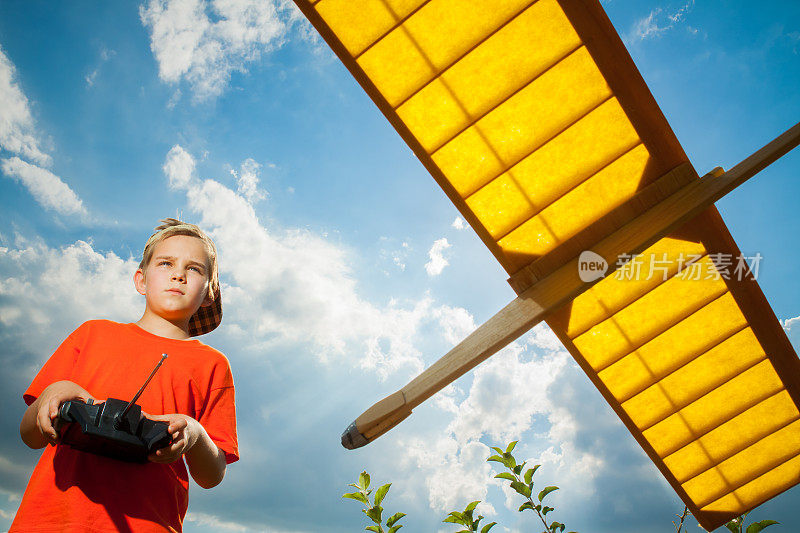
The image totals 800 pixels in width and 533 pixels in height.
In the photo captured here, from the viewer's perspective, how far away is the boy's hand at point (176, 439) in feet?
6.17

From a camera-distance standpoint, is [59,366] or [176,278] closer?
[59,366]

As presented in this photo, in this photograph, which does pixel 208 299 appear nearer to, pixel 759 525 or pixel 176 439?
pixel 176 439

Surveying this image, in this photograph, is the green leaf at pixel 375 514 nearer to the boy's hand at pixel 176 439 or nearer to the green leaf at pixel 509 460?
the green leaf at pixel 509 460

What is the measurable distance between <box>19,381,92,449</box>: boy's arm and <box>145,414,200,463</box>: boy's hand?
313 mm

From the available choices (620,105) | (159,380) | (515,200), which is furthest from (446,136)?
(159,380)

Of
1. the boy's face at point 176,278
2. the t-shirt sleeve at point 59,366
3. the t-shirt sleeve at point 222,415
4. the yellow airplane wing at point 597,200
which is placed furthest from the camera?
the yellow airplane wing at point 597,200

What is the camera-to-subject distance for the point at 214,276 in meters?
2.90

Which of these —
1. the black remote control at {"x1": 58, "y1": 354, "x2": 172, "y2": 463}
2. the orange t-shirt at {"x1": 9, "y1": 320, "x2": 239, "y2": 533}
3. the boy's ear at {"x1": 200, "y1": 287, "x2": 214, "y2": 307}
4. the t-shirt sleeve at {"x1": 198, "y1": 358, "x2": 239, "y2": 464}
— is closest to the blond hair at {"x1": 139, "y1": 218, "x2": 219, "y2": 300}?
the boy's ear at {"x1": 200, "y1": 287, "x2": 214, "y2": 307}

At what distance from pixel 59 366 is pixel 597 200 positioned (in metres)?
4.28

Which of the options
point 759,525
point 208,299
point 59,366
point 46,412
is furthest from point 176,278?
point 759,525

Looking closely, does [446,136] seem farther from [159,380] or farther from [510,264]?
[159,380]

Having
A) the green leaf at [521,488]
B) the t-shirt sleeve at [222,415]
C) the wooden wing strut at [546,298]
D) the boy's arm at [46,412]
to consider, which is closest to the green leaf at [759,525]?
the green leaf at [521,488]

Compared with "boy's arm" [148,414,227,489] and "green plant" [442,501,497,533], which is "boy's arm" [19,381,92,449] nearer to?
"boy's arm" [148,414,227,489]

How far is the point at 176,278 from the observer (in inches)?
101
